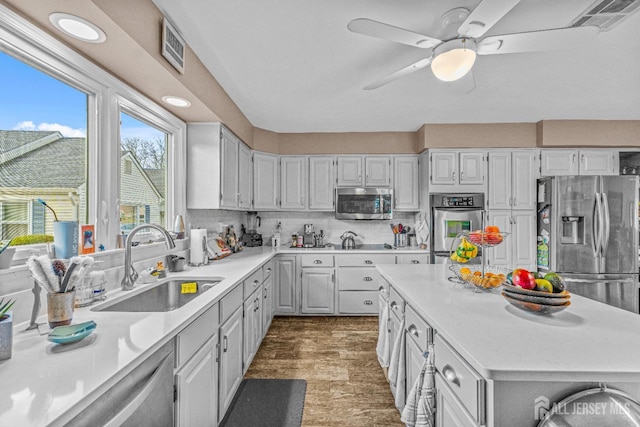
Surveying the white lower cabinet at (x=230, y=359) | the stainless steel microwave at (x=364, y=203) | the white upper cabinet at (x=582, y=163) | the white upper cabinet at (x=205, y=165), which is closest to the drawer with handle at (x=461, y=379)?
the white lower cabinet at (x=230, y=359)

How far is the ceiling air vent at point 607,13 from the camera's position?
1533 millimetres

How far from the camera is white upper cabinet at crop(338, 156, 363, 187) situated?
4117 millimetres

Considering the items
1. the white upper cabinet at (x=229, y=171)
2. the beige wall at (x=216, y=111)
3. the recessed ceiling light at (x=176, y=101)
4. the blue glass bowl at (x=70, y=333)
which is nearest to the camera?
the blue glass bowl at (x=70, y=333)

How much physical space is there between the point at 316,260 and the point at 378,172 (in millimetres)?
1463

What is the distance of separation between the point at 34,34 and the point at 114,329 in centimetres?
138

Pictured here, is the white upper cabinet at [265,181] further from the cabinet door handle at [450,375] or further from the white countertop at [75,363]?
the cabinet door handle at [450,375]

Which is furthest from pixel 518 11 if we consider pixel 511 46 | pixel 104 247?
pixel 104 247

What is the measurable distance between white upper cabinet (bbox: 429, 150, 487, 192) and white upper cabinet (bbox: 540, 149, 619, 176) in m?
0.76

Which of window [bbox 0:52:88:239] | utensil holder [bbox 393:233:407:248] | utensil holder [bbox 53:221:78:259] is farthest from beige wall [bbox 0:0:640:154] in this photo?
utensil holder [bbox 393:233:407:248]

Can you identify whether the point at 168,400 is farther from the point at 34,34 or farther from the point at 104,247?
the point at 34,34

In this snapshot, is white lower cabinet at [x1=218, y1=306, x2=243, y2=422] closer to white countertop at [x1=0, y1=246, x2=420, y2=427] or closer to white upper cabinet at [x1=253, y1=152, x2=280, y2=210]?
white countertop at [x1=0, y1=246, x2=420, y2=427]

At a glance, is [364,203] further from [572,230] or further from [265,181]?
[572,230]

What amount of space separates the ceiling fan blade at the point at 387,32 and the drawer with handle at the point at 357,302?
291 centimetres

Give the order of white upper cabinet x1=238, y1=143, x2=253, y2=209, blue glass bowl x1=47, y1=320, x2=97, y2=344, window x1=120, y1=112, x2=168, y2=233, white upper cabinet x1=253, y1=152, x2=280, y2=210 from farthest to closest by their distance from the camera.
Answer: white upper cabinet x1=253, y1=152, x2=280, y2=210
white upper cabinet x1=238, y1=143, x2=253, y2=209
window x1=120, y1=112, x2=168, y2=233
blue glass bowl x1=47, y1=320, x2=97, y2=344
